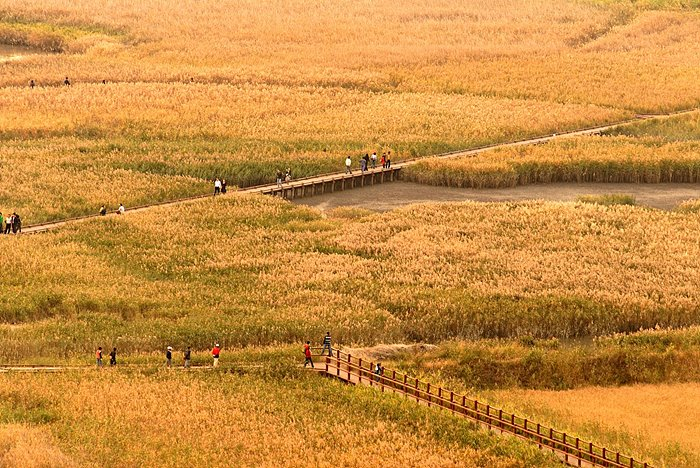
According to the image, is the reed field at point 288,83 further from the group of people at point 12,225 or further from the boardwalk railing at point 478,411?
the boardwalk railing at point 478,411

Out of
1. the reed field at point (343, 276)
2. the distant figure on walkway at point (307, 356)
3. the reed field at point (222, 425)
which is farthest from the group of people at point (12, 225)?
the distant figure on walkway at point (307, 356)

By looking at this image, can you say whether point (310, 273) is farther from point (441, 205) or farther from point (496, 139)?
point (496, 139)

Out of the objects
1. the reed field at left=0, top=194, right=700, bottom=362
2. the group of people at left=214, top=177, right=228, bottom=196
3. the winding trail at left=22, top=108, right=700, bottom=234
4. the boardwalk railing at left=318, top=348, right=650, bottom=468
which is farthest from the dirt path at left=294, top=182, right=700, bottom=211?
the boardwalk railing at left=318, top=348, right=650, bottom=468

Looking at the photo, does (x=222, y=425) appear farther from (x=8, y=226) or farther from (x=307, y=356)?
(x=8, y=226)

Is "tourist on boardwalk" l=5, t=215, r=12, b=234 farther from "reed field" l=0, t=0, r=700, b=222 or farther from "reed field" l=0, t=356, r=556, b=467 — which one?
"reed field" l=0, t=356, r=556, b=467

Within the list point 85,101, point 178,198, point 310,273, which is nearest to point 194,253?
point 310,273

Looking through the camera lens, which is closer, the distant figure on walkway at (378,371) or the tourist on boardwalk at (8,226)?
the distant figure on walkway at (378,371)
